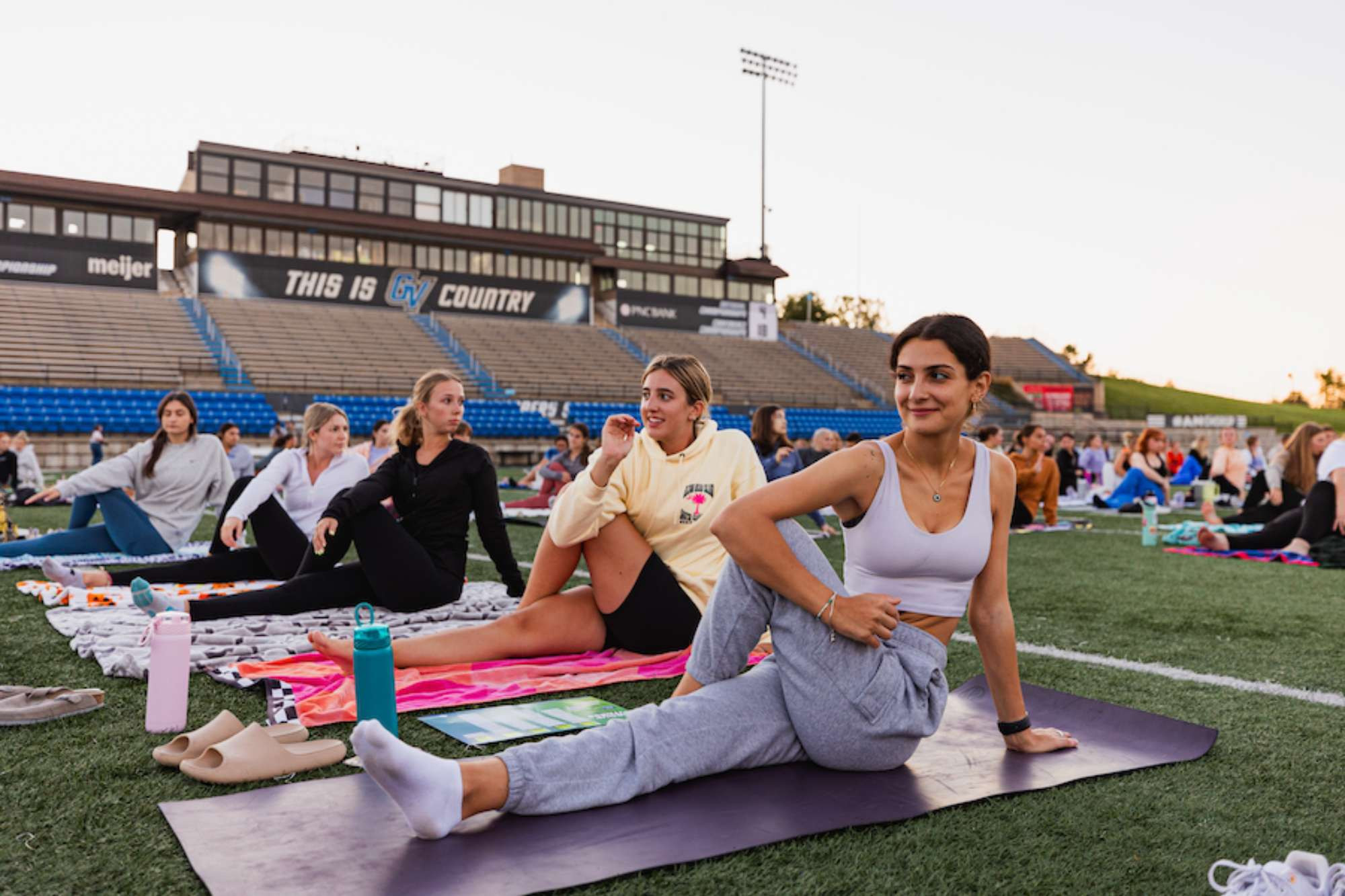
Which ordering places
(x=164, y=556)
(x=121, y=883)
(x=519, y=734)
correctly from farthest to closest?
(x=164, y=556) → (x=519, y=734) → (x=121, y=883)

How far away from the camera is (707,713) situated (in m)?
2.52

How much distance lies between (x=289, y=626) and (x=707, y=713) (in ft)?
9.72

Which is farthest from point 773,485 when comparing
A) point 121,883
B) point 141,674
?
point 141,674

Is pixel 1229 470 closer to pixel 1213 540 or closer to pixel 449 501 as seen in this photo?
pixel 1213 540

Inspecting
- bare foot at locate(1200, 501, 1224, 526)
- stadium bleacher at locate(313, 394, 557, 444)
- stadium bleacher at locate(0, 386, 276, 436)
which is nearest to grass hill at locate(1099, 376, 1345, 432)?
stadium bleacher at locate(313, 394, 557, 444)

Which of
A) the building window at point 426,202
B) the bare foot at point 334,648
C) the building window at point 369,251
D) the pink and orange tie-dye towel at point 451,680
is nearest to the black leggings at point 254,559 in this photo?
the pink and orange tie-dye towel at point 451,680

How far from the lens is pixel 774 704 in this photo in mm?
2611

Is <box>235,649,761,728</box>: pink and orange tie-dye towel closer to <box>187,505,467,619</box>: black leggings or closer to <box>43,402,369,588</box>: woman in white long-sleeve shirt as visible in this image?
<box>187,505,467,619</box>: black leggings

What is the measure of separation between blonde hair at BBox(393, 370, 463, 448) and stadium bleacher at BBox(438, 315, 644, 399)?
81.4 feet

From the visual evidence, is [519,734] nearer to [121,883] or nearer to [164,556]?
[121,883]

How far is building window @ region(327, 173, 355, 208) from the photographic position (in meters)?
32.5

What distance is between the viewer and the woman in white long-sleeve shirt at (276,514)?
562 cm

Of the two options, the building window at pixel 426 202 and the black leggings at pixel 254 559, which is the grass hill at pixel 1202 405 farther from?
the black leggings at pixel 254 559

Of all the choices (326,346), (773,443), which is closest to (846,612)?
(773,443)
